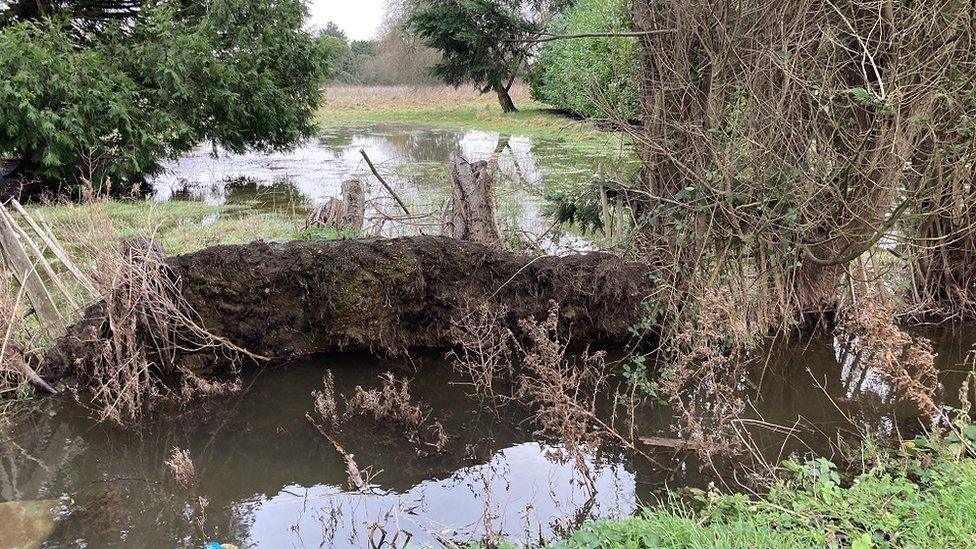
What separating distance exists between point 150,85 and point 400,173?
5492mm

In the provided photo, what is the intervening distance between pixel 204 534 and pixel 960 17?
6354 mm

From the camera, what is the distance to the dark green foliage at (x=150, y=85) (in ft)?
41.8

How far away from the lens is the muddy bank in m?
6.54

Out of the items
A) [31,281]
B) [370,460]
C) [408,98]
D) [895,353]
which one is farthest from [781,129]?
[408,98]

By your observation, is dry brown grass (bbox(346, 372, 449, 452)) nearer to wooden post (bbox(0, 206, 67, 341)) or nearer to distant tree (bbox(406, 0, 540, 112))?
wooden post (bbox(0, 206, 67, 341))

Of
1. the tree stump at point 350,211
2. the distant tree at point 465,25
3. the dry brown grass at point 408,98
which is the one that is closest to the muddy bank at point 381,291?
the tree stump at point 350,211

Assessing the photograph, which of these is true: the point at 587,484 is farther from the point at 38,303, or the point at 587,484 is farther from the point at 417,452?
the point at 38,303

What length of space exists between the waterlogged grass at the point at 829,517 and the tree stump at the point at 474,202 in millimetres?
3856

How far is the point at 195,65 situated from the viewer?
48.3ft

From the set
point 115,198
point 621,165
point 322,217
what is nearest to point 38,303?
point 322,217

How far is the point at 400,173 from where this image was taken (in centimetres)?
1639

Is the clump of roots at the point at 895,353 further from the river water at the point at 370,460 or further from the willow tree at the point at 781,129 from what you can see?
the willow tree at the point at 781,129

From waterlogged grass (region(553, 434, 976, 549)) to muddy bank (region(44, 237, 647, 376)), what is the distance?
9.20 feet

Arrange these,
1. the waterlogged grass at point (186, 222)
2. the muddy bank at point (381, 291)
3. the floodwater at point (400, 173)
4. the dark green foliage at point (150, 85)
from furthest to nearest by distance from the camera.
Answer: the dark green foliage at point (150, 85)
the waterlogged grass at point (186, 222)
the floodwater at point (400, 173)
the muddy bank at point (381, 291)
